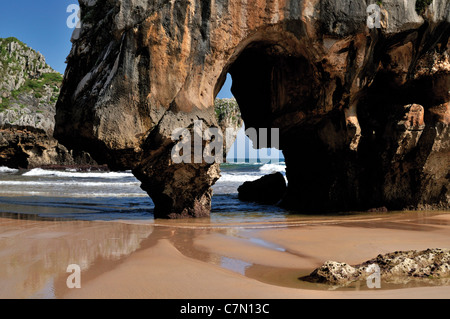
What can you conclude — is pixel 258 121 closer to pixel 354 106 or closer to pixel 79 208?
pixel 354 106

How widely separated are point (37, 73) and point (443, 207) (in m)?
46.6

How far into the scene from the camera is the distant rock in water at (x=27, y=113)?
3266 centimetres

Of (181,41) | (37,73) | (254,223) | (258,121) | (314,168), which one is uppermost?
(37,73)

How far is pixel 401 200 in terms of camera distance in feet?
28.8

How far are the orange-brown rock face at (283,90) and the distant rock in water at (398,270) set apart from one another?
384 centimetres

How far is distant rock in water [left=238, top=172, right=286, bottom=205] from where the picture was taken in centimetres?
1204

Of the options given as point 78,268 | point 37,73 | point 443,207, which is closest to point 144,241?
point 78,268

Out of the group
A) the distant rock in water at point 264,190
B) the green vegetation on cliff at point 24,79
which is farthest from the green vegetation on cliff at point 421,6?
the green vegetation on cliff at point 24,79

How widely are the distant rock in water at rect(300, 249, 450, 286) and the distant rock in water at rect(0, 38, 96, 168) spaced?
27170 millimetres

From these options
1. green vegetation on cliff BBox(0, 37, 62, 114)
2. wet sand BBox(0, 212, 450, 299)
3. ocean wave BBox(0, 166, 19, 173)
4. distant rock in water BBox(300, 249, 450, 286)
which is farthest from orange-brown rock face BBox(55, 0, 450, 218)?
green vegetation on cliff BBox(0, 37, 62, 114)

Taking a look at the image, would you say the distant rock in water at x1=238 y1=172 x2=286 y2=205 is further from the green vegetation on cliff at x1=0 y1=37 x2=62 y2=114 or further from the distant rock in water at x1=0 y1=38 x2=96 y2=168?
the green vegetation on cliff at x1=0 y1=37 x2=62 y2=114

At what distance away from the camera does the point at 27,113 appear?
34.2 meters

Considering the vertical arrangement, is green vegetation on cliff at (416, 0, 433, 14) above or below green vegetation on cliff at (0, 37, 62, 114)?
below

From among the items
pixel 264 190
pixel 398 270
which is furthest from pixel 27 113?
pixel 398 270
